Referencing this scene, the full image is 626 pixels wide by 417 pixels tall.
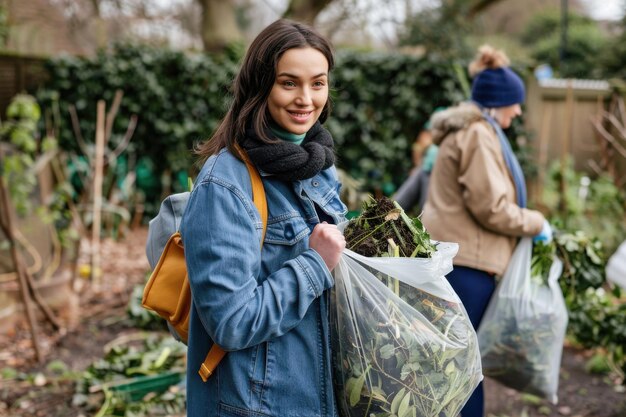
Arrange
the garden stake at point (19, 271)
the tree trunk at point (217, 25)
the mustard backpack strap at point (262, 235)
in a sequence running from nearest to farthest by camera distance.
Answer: the mustard backpack strap at point (262, 235)
the garden stake at point (19, 271)
the tree trunk at point (217, 25)

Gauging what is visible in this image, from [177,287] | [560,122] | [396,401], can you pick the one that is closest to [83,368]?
[177,287]

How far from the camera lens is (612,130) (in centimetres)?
720

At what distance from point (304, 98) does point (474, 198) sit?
1.35 m

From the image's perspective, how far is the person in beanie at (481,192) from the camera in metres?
2.68

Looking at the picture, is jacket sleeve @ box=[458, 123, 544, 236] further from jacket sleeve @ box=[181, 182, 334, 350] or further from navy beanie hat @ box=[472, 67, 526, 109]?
jacket sleeve @ box=[181, 182, 334, 350]

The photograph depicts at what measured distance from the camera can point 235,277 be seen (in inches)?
54.5

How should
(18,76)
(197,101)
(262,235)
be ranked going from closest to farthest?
(262,235), (18,76), (197,101)

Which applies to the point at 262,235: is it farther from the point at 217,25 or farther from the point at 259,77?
the point at 217,25

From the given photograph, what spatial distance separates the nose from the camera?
1535 mm

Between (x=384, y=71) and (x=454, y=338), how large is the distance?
5995 mm

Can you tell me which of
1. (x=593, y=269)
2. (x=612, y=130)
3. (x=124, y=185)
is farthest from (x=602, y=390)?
(x=124, y=185)

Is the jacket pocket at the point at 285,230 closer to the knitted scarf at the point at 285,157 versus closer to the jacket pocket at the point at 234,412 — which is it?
the knitted scarf at the point at 285,157

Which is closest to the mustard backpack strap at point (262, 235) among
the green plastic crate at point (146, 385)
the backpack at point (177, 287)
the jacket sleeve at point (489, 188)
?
the backpack at point (177, 287)

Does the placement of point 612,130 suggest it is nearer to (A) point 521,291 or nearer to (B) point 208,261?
(A) point 521,291
